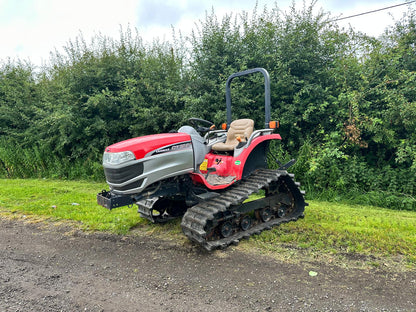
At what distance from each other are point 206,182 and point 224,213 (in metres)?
0.49

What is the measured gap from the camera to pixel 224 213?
400 cm

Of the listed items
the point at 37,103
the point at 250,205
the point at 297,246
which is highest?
the point at 37,103

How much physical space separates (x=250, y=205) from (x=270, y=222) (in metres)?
0.50

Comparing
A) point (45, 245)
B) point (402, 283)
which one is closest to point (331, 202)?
point (402, 283)

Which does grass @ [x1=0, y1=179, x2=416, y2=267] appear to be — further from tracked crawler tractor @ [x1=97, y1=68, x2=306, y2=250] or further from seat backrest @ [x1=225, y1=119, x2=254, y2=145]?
seat backrest @ [x1=225, y1=119, x2=254, y2=145]

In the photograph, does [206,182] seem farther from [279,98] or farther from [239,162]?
[279,98]

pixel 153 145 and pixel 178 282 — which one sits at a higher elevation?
pixel 153 145

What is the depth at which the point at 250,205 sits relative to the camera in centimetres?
440

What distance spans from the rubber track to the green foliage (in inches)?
103

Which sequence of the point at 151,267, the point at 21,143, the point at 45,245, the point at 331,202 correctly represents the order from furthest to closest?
the point at 21,143, the point at 331,202, the point at 45,245, the point at 151,267

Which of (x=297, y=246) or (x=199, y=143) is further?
(x=199, y=143)

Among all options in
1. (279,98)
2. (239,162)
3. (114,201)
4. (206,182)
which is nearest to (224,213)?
(206,182)

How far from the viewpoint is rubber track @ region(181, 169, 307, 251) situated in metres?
3.64

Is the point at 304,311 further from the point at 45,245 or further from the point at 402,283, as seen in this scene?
the point at 45,245
